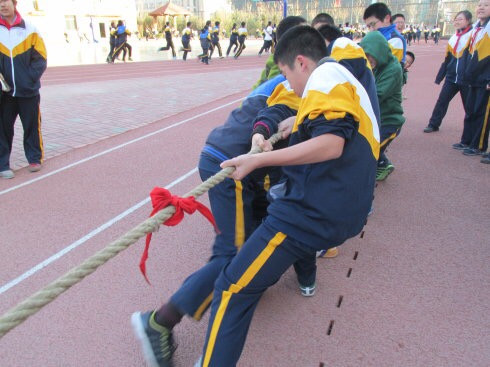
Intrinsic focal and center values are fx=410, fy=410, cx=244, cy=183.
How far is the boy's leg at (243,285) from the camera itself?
1.65 meters

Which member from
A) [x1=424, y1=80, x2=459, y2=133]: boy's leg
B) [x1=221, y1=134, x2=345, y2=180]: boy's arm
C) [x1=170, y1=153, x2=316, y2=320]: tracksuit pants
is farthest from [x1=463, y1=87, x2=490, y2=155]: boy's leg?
[x1=221, y1=134, x2=345, y2=180]: boy's arm

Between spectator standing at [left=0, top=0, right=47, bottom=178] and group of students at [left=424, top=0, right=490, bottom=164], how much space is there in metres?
5.20

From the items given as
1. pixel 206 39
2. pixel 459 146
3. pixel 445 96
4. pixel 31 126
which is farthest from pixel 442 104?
pixel 206 39

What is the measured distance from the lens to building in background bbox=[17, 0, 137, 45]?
3297 centimetres

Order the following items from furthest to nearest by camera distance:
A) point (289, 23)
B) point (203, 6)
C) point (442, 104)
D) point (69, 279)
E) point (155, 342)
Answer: point (203, 6) < point (442, 104) < point (289, 23) < point (155, 342) < point (69, 279)

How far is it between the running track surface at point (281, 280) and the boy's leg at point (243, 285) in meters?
0.50

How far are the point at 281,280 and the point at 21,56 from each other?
385 cm

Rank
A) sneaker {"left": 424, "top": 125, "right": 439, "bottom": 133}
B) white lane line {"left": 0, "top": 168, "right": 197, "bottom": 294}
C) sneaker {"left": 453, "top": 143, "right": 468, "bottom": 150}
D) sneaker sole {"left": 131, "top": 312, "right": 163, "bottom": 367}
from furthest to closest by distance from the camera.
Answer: sneaker {"left": 424, "top": 125, "right": 439, "bottom": 133} → sneaker {"left": 453, "top": 143, "right": 468, "bottom": 150} → white lane line {"left": 0, "top": 168, "right": 197, "bottom": 294} → sneaker sole {"left": 131, "top": 312, "right": 163, "bottom": 367}

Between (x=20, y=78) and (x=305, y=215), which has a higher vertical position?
(x=20, y=78)

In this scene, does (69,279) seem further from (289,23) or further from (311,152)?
(289,23)

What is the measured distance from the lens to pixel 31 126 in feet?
15.8

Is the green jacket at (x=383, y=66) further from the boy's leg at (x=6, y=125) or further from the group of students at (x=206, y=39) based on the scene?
the group of students at (x=206, y=39)

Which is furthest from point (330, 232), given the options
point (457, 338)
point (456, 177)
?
point (456, 177)

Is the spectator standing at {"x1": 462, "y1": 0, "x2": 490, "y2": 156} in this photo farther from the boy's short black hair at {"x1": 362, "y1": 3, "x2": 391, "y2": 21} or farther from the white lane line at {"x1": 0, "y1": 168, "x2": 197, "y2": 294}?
the white lane line at {"x1": 0, "y1": 168, "x2": 197, "y2": 294}
